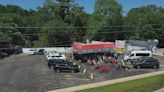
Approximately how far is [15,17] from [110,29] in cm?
→ 3044

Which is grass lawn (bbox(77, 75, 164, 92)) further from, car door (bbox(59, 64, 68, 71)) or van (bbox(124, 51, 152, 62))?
van (bbox(124, 51, 152, 62))

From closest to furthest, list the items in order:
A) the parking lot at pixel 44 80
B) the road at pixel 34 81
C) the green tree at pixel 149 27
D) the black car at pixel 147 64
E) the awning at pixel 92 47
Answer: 1. the road at pixel 34 81
2. the parking lot at pixel 44 80
3. the black car at pixel 147 64
4. the awning at pixel 92 47
5. the green tree at pixel 149 27

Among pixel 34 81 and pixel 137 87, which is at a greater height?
pixel 137 87

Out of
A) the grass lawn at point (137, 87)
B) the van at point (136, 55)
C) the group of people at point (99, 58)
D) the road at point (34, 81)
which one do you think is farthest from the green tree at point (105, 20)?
the grass lawn at point (137, 87)

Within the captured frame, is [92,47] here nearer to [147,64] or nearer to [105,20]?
[147,64]

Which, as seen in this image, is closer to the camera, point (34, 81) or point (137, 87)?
point (137, 87)

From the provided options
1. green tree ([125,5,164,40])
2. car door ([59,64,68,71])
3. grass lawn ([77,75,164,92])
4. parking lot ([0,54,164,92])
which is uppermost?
green tree ([125,5,164,40])

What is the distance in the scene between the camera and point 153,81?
37.5 metres

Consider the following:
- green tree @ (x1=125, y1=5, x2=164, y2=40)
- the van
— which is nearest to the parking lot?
the van

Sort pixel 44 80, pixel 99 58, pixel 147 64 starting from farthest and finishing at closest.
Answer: pixel 99 58, pixel 147 64, pixel 44 80

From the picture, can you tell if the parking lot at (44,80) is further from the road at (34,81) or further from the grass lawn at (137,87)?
the grass lawn at (137,87)

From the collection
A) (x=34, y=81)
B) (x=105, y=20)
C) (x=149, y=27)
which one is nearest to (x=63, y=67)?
(x=34, y=81)

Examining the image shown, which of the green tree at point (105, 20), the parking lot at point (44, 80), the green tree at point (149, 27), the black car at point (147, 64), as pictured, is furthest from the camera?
the green tree at point (149, 27)

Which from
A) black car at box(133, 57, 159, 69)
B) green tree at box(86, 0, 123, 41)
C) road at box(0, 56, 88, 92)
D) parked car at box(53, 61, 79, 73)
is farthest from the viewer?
green tree at box(86, 0, 123, 41)
